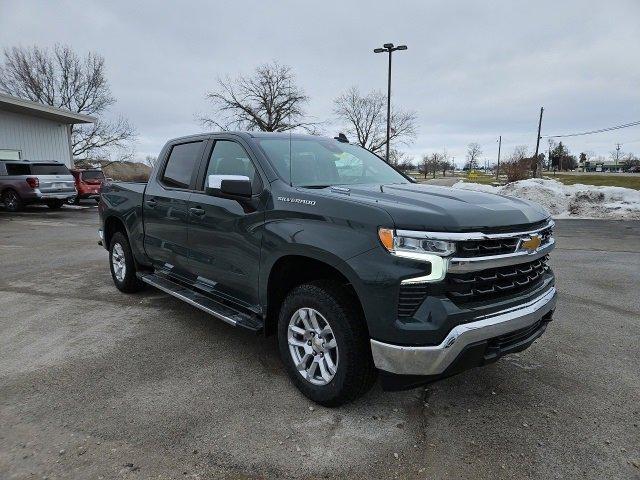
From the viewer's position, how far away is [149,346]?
13.2 ft

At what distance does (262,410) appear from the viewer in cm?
301

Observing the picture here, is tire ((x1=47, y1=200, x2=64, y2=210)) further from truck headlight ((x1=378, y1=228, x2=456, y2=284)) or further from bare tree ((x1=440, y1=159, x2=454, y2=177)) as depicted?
bare tree ((x1=440, y1=159, x2=454, y2=177))

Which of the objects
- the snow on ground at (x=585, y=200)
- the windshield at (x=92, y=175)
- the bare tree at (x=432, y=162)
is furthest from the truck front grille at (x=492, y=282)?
the bare tree at (x=432, y=162)

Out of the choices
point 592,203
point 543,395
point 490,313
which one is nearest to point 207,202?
point 490,313

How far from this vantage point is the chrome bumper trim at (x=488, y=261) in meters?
2.50

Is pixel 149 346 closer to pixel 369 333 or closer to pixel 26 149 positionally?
pixel 369 333

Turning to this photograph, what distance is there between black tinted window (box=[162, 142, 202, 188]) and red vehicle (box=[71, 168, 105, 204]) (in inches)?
642

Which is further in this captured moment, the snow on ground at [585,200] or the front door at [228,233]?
the snow on ground at [585,200]

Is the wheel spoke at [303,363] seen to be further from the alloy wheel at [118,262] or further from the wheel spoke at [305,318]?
the alloy wheel at [118,262]

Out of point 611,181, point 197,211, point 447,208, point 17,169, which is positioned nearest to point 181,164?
point 197,211

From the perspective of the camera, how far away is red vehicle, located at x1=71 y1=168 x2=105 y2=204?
752 inches

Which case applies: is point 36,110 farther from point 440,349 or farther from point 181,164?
point 440,349

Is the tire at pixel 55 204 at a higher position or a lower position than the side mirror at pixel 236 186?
lower

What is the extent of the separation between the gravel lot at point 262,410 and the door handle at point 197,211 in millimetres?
1174
